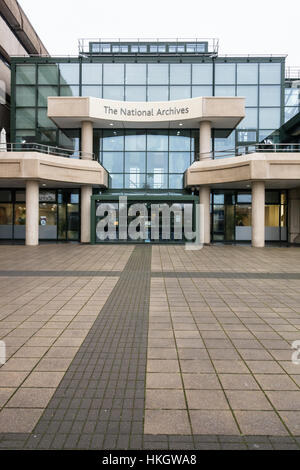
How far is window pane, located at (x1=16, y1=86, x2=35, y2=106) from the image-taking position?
1104 inches

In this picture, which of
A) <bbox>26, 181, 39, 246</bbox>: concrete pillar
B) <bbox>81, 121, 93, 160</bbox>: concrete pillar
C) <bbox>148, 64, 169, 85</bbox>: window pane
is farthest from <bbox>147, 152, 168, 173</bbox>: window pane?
<bbox>26, 181, 39, 246</bbox>: concrete pillar

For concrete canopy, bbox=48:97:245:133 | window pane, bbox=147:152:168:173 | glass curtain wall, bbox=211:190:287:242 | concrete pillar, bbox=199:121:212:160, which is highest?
concrete canopy, bbox=48:97:245:133

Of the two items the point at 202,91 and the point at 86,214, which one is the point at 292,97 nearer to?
the point at 202,91

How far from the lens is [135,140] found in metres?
28.4

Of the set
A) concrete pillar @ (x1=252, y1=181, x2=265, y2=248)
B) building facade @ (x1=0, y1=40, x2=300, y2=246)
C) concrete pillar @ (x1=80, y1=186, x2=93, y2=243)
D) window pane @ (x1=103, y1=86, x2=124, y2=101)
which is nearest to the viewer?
concrete pillar @ (x1=252, y1=181, x2=265, y2=248)

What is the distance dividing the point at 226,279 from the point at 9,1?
31.5m

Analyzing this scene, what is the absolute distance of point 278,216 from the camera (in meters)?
28.4

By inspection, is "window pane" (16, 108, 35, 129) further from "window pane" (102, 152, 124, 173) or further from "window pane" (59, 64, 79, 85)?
"window pane" (102, 152, 124, 173)

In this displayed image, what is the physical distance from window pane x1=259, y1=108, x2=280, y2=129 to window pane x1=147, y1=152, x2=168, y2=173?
27.7 ft

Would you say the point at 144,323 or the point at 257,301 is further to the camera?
the point at 257,301

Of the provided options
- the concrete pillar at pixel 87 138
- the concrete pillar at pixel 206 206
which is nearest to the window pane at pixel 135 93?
the concrete pillar at pixel 87 138

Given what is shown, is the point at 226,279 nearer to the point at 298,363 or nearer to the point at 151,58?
the point at 298,363
